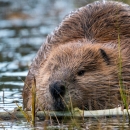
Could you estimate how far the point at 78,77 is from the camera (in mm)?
5812

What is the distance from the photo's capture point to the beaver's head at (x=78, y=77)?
18.2 ft

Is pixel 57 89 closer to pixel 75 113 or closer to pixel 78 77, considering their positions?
pixel 75 113

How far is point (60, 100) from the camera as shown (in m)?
5.51

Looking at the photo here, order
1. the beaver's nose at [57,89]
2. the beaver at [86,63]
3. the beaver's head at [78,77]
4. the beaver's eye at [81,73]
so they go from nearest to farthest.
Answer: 1. the beaver's nose at [57,89]
2. the beaver's head at [78,77]
3. the beaver at [86,63]
4. the beaver's eye at [81,73]

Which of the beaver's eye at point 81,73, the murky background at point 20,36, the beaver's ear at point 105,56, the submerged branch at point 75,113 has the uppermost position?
the murky background at point 20,36

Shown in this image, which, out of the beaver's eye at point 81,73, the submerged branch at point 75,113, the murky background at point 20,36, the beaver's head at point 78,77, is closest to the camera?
the submerged branch at point 75,113

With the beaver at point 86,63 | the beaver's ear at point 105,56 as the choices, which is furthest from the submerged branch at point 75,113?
the beaver's ear at point 105,56

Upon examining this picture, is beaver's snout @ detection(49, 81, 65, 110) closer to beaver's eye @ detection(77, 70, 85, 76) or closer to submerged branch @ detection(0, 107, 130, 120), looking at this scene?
submerged branch @ detection(0, 107, 130, 120)

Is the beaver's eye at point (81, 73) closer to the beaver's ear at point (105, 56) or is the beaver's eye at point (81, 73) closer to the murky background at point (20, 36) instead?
the beaver's ear at point (105, 56)

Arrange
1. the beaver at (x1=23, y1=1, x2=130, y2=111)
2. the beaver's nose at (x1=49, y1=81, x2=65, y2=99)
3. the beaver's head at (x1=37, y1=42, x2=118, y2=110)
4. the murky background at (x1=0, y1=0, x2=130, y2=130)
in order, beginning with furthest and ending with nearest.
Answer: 1. the murky background at (x1=0, y1=0, x2=130, y2=130)
2. the beaver at (x1=23, y1=1, x2=130, y2=111)
3. the beaver's head at (x1=37, y1=42, x2=118, y2=110)
4. the beaver's nose at (x1=49, y1=81, x2=65, y2=99)

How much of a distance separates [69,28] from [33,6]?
29.2ft

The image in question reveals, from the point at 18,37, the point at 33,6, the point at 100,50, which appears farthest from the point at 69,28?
the point at 33,6

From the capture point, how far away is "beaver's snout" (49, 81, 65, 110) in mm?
5434

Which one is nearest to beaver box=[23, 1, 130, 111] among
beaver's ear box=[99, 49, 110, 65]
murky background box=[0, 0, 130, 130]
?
beaver's ear box=[99, 49, 110, 65]
